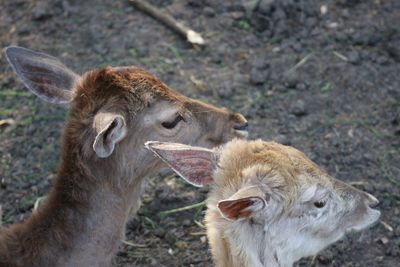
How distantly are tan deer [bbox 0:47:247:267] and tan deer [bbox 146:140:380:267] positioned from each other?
0.62 m

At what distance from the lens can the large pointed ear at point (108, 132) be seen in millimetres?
5812

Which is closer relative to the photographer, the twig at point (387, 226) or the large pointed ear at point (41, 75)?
the large pointed ear at point (41, 75)

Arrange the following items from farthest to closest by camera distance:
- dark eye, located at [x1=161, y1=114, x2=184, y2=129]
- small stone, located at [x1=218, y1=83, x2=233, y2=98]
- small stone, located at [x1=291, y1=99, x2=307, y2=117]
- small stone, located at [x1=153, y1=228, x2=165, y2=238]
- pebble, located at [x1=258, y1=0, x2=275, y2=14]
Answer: pebble, located at [x1=258, y1=0, x2=275, y2=14] < small stone, located at [x1=218, y1=83, x2=233, y2=98] < small stone, located at [x1=291, y1=99, x2=307, y2=117] < small stone, located at [x1=153, y1=228, x2=165, y2=238] < dark eye, located at [x1=161, y1=114, x2=184, y2=129]

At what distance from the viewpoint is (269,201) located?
219 inches

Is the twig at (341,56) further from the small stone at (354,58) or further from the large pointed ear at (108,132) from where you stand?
the large pointed ear at (108,132)

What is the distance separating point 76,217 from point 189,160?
1.03 m

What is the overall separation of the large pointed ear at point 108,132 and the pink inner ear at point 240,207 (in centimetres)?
105

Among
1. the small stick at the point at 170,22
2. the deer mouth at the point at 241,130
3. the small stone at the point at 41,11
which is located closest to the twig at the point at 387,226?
the deer mouth at the point at 241,130

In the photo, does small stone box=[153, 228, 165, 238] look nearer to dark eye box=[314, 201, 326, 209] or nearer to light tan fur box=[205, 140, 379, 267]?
light tan fur box=[205, 140, 379, 267]

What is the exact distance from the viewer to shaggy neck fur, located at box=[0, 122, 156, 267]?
6.11m

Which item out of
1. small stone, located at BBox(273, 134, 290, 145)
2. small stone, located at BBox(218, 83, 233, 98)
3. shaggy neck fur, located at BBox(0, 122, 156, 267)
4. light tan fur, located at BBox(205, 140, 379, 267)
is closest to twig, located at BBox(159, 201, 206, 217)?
small stone, located at BBox(273, 134, 290, 145)

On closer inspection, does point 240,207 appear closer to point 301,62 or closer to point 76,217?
point 76,217

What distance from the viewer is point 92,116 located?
615 cm

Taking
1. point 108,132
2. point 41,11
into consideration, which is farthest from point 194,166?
point 41,11
